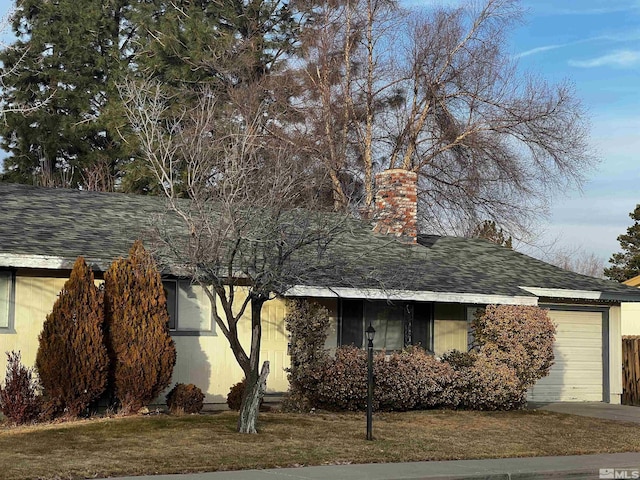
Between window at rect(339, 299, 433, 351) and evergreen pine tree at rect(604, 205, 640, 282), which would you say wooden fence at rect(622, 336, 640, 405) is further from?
evergreen pine tree at rect(604, 205, 640, 282)

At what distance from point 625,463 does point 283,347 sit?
26.3 ft

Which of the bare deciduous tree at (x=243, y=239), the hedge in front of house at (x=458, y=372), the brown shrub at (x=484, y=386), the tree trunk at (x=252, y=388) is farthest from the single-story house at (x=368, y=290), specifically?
the tree trunk at (x=252, y=388)

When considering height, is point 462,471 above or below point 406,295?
below

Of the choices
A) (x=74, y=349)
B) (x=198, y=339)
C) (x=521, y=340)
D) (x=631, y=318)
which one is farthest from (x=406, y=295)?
(x=631, y=318)

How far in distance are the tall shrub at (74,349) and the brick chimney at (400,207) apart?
379 inches

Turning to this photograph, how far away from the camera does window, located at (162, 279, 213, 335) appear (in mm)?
19297

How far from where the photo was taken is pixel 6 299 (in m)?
17.8

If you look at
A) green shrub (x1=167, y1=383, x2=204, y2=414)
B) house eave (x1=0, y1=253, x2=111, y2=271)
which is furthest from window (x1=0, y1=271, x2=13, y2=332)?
green shrub (x1=167, y1=383, x2=204, y2=414)

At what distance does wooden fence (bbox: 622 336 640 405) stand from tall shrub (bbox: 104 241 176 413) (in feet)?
43.1

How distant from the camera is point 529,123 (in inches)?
1389

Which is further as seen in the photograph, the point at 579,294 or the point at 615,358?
the point at 615,358

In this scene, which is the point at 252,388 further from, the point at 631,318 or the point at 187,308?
the point at 631,318

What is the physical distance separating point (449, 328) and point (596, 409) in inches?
148

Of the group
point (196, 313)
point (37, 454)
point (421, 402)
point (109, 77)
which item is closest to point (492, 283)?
point (421, 402)
